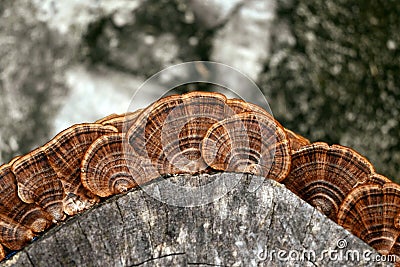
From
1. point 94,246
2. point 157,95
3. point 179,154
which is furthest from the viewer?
point 157,95

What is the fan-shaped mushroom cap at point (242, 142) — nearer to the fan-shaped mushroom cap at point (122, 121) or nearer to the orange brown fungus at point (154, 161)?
the orange brown fungus at point (154, 161)

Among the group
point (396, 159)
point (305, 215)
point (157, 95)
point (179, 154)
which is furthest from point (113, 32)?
point (305, 215)

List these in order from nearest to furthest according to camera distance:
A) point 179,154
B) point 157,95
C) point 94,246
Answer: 1. point 94,246
2. point 179,154
3. point 157,95

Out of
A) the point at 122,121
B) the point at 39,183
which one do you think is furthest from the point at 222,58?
the point at 39,183

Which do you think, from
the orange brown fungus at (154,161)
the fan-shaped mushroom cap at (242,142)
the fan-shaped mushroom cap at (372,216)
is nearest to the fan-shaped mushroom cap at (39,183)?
the orange brown fungus at (154,161)

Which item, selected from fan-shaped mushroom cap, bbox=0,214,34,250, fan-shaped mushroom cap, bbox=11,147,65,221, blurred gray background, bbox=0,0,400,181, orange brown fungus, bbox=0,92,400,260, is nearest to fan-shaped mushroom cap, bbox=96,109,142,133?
orange brown fungus, bbox=0,92,400,260

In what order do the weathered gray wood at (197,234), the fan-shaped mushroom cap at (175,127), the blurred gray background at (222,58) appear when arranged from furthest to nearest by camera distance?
1. the blurred gray background at (222,58)
2. the fan-shaped mushroom cap at (175,127)
3. the weathered gray wood at (197,234)

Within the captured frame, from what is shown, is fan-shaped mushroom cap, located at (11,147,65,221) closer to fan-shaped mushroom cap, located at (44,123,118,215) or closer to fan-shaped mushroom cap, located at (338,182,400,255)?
fan-shaped mushroom cap, located at (44,123,118,215)

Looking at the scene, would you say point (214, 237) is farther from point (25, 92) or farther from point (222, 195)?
point (25, 92)
